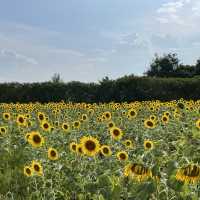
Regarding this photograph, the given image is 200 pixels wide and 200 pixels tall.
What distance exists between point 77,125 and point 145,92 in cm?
1615

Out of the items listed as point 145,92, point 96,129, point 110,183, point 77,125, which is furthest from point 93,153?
point 145,92

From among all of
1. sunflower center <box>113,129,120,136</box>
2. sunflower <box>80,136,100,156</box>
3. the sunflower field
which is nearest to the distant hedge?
the sunflower field

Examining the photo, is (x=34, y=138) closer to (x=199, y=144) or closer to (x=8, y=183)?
(x=8, y=183)

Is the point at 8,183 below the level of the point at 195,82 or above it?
below

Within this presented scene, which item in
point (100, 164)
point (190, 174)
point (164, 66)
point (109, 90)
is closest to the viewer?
point (190, 174)

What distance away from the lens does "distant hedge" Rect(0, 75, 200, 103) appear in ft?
88.1

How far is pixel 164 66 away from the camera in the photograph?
4538cm

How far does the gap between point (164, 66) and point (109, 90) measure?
18.9m

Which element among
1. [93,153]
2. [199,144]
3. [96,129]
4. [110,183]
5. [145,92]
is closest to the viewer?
[110,183]

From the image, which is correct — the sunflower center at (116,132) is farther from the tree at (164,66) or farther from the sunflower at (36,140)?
the tree at (164,66)

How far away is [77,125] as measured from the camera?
10672 millimetres

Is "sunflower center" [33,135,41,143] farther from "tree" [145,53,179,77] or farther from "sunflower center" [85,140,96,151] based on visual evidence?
"tree" [145,53,179,77]

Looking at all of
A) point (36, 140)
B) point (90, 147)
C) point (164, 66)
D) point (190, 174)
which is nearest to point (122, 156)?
point (90, 147)

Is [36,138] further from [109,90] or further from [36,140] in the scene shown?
[109,90]
